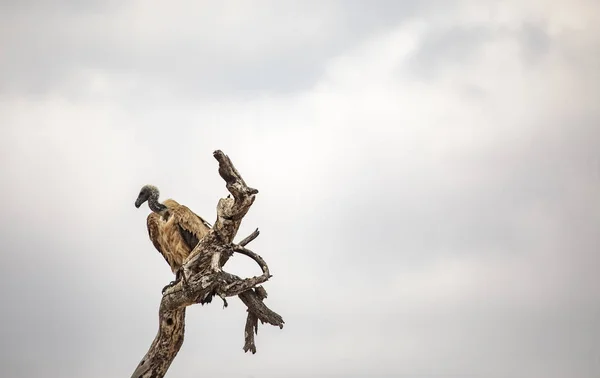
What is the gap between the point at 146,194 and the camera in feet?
53.3

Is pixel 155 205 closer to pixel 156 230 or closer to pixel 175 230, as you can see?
pixel 156 230

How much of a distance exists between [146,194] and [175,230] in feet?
3.69

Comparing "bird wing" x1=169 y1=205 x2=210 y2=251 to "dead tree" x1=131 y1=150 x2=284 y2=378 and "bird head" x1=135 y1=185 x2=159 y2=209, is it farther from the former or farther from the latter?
"dead tree" x1=131 y1=150 x2=284 y2=378

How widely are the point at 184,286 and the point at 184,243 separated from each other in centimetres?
208

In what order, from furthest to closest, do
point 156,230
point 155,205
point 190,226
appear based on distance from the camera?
point 155,205 → point 156,230 → point 190,226

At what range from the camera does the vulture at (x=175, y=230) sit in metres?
15.5

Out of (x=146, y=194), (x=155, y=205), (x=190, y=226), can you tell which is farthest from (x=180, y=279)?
(x=146, y=194)

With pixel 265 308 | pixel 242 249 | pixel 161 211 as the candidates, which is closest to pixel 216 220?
pixel 242 249

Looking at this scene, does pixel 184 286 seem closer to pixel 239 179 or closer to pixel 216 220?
pixel 216 220

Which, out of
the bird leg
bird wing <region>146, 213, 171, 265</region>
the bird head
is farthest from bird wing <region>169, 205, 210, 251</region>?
the bird leg

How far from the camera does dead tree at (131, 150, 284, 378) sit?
12.9m

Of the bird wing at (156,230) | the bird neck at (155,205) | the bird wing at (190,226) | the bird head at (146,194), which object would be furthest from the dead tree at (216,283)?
the bird head at (146,194)

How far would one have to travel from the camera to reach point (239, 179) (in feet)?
41.7

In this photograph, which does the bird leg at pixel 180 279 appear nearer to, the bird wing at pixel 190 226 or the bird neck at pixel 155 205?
the bird wing at pixel 190 226
